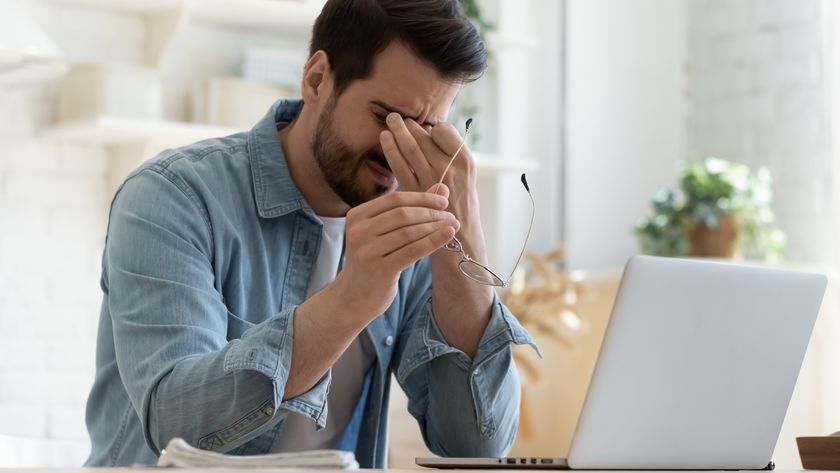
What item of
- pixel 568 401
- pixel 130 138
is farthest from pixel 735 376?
pixel 568 401

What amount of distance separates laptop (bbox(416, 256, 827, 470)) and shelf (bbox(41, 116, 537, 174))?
169cm

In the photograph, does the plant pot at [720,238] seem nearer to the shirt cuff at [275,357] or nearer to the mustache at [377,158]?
the mustache at [377,158]

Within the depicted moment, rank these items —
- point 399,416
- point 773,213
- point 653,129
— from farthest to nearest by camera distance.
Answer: point 653,129
point 773,213
point 399,416

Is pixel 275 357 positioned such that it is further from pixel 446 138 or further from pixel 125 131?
pixel 125 131

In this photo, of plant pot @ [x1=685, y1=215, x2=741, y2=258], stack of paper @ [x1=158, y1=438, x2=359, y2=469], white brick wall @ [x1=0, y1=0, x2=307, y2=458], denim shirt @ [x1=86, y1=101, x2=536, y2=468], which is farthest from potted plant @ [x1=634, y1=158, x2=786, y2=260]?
stack of paper @ [x1=158, y1=438, x2=359, y2=469]

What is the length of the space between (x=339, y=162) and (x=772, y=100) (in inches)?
86.4

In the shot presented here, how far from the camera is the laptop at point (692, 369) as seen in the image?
1.17 metres

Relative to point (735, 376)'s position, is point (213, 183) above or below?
above

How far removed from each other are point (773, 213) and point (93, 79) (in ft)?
6.48

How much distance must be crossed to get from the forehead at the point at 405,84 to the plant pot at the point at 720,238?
1733 mm

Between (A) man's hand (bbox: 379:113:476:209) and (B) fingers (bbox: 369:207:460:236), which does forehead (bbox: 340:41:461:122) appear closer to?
(A) man's hand (bbox: 379:113:476:209)

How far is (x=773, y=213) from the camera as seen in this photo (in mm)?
3480

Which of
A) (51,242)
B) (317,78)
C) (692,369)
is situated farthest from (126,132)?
(692,369)

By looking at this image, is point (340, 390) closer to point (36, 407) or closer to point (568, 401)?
point (36, 407)
